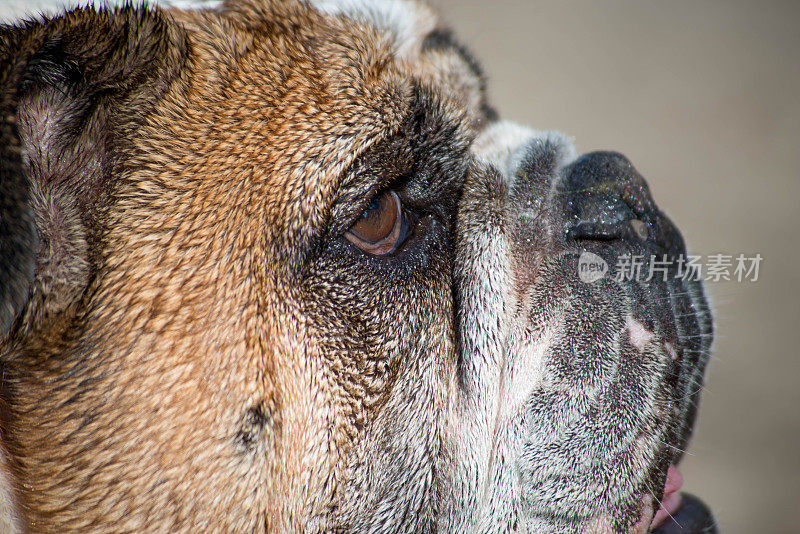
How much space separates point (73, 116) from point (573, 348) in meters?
1.65

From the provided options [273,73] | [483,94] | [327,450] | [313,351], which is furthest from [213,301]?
[483,94]

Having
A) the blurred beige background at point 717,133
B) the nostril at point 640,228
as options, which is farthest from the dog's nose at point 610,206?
the blurred beige background at point 717,133

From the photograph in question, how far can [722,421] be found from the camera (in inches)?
207

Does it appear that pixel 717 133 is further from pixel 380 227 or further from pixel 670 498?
pixel 380 227

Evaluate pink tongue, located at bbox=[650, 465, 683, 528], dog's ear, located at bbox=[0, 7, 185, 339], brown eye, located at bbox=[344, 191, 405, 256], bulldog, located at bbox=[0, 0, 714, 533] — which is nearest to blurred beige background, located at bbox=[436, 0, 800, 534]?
pink tongue, located at bbox=[650, 465, 683, 528]

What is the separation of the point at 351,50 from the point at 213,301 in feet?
2.99

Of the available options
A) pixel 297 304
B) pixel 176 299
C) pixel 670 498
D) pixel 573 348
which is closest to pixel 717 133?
pixel 670 498

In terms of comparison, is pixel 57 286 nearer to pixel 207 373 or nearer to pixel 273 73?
pixel 207 373

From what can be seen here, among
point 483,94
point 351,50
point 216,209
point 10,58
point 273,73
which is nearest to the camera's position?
point 10,58

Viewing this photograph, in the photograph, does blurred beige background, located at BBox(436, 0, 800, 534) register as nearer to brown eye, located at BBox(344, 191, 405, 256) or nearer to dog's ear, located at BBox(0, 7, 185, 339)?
brown eye, located at BBox(344, 191, 405, 256)

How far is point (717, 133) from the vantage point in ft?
23.1

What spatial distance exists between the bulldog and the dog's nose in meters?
0.02

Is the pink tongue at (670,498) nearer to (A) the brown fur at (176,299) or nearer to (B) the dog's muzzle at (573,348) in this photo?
(B) the dog's muzzle at (573,348)

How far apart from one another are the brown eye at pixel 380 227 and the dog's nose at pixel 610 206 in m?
0.67
